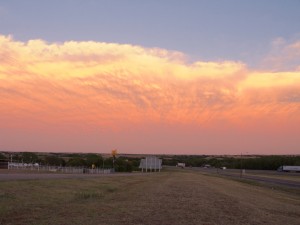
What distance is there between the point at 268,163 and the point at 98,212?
633 feet

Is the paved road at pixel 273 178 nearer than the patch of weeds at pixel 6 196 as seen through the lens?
No

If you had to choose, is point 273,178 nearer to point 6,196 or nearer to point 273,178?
point 273,178

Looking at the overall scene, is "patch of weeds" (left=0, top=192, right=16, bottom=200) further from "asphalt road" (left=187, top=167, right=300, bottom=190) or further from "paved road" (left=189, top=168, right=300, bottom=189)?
"paved road" (left=189, top=168, right=300, bottom=189)

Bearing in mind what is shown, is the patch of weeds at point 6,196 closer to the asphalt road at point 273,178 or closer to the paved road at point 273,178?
the asphalt road at point 273,178

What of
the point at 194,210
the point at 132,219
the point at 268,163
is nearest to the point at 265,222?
the point at 194,210

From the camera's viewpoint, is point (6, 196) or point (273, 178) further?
point (273, 178)

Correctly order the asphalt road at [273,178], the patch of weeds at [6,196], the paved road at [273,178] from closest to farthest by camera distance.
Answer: the patch of weeds at [6,196]
the asphalt road at [273,178]
the paved road at [273,178]

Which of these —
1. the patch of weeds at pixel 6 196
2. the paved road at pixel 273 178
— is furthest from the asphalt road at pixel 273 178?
the patch of weeds at pixel 6 196

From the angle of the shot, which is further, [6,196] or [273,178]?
[273,178]

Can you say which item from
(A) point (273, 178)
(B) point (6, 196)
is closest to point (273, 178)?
(A) point (273, 178)

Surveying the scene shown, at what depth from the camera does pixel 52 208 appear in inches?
727

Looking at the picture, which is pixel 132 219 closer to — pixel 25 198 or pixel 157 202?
pixel 157 202

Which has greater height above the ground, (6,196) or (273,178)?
(6,196)

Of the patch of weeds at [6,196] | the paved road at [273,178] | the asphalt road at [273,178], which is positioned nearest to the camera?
the patch of weeds at [6,196]
